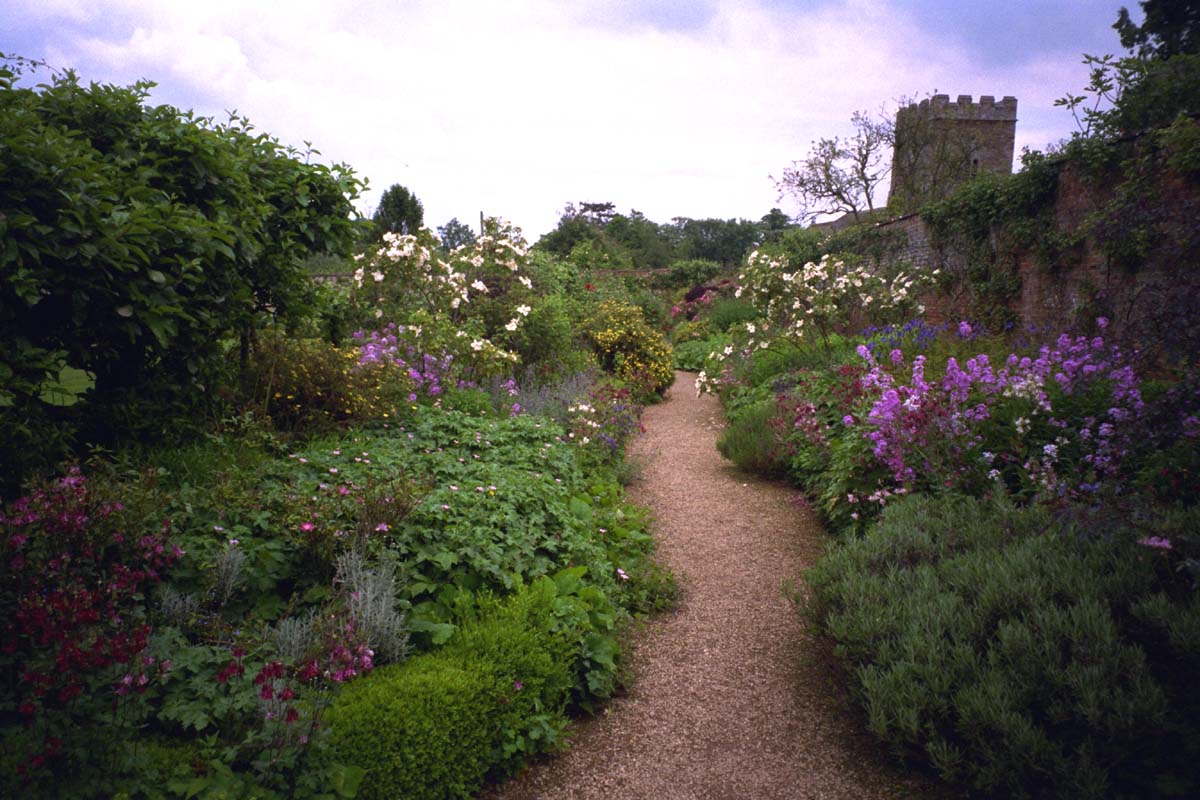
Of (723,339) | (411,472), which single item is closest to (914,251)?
(723,339)

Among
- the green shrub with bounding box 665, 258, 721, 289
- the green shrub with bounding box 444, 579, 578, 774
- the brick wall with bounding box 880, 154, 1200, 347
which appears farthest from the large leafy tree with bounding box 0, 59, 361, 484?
the green shrub with bounding box 665, 258, 721, 289

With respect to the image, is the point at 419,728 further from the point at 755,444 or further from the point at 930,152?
the point at 930,152

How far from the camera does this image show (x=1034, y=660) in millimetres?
2658

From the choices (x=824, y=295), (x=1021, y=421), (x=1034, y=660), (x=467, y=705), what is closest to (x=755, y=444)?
(x=1021, y=421)

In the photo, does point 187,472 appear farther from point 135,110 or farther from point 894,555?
point 894,555

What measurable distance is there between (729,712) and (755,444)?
4.20 metres

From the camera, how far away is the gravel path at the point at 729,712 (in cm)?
282

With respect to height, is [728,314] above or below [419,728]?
above

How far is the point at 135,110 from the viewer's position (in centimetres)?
421

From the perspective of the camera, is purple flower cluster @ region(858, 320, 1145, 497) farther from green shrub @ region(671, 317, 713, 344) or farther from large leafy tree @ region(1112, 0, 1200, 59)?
large leafy tree @ region(1112, 0, 1200, 59)

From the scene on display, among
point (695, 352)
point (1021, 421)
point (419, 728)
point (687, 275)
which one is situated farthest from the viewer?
point (687, 275)

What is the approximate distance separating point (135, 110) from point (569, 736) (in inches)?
172

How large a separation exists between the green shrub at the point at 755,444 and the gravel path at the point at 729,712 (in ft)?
4.95

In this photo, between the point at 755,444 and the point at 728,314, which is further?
the point at 728,314
